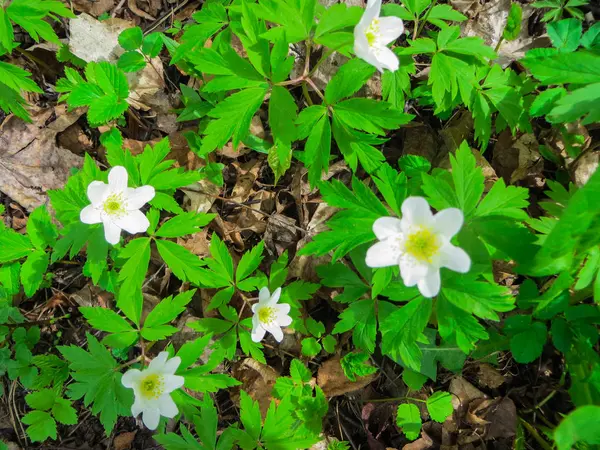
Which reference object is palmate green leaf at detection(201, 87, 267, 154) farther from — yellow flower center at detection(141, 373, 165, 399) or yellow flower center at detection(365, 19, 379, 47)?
yellow flower center at detection(141, 373, 165, 399)

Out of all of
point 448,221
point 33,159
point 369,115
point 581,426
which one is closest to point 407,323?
point 448,221

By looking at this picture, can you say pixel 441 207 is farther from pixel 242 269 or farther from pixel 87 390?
pixel 87 390

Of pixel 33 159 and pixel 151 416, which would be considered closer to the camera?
pixel 151 416

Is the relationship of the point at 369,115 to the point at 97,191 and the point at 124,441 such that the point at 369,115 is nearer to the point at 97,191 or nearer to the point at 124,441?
the point at 97,191

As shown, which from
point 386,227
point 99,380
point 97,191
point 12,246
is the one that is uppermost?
point 386,227

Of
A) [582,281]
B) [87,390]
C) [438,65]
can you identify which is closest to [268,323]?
[87,390]

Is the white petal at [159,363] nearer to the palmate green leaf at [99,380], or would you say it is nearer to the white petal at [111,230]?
the palmate green leaf at [99,380]

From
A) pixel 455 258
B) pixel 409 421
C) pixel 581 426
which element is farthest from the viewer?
pixel 409 421

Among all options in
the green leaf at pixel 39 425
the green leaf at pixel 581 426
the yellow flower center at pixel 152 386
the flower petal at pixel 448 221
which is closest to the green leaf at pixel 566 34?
the flower petal at pixel 448 221
